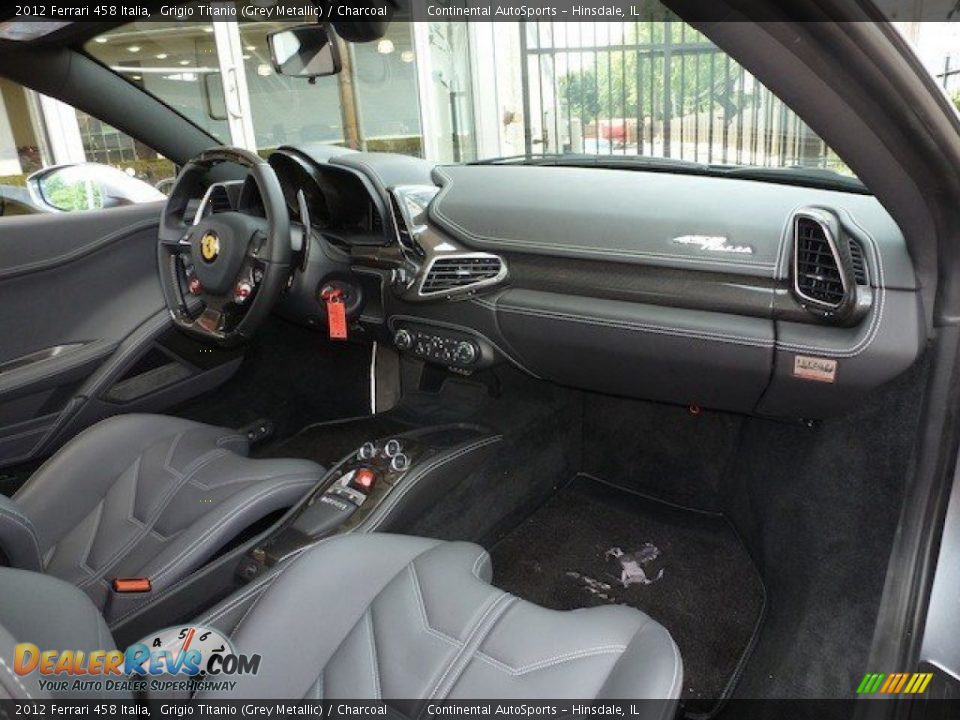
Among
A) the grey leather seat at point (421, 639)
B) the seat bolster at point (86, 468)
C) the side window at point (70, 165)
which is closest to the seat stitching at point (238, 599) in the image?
the grey leather seat at point (421, 639)

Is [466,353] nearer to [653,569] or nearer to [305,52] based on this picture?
[653,569]

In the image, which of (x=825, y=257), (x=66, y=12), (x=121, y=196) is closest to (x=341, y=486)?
(x=825, y=257)

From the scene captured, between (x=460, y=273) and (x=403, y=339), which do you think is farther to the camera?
(x=403, y=339)

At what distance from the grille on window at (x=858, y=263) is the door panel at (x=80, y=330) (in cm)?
192

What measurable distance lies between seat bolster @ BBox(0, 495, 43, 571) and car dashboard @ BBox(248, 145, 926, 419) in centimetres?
104

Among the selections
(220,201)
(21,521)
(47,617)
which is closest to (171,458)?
(21,521)

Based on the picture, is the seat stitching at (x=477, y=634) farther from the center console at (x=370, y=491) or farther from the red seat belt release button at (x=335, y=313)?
the red seat belt release button at (x=335, y=313)

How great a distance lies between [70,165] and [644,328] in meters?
2.32

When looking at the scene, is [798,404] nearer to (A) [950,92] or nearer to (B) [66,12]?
(A) [950,92]

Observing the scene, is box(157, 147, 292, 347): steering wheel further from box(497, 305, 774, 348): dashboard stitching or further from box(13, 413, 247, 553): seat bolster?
box(497, 305, 774, 348): dashboard stitching

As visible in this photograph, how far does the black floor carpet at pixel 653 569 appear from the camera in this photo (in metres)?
1.70

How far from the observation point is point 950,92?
3.28ft

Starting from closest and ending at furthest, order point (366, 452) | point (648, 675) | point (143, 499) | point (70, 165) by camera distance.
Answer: point (648, 675)
point (143, 499)
point (366, 452)
point (70, 165)

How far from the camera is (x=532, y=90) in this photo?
6.79 ft
